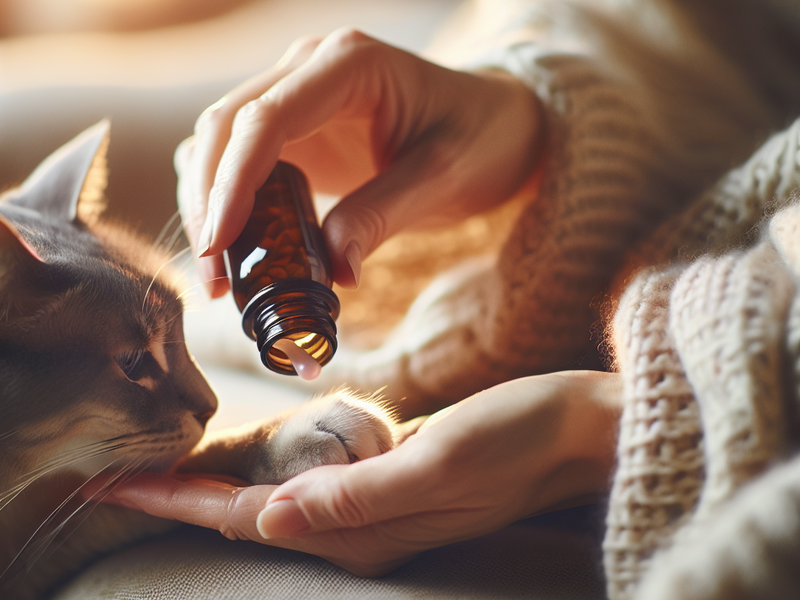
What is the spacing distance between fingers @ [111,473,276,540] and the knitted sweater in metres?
0.18

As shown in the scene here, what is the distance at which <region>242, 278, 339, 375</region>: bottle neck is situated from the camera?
364 mm

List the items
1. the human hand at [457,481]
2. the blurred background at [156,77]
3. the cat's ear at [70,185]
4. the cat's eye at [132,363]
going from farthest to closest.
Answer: the blurred background at [156,77]
the cat's ear at [70,185]
the cat's eye at [132,363]
the human hand at [457,481]

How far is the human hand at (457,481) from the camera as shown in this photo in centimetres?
34

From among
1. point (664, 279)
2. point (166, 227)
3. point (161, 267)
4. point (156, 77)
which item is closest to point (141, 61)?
point (156, 77)

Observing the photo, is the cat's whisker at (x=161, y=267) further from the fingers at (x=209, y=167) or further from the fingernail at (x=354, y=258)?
the fingernail at (x=354, y=258)

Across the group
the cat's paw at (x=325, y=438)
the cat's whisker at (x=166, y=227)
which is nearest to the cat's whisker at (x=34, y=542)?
the cat's paw at (x=325, y=438)

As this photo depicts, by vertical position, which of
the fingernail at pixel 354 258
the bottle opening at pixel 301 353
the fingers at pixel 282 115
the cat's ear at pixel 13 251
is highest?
the fingers at pixel 282 115

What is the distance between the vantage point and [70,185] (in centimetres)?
56

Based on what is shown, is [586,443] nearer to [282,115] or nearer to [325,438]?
[325,438]

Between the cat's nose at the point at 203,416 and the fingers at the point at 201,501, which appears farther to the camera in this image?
the cat's nose at the point at 203,416

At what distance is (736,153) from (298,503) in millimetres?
633

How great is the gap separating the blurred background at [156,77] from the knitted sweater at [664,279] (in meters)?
0.18

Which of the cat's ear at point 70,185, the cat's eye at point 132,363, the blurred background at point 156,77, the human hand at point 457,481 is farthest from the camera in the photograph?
the blurred background at point 156,77

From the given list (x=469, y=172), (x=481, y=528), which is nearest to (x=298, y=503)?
(x=481, y=528)
